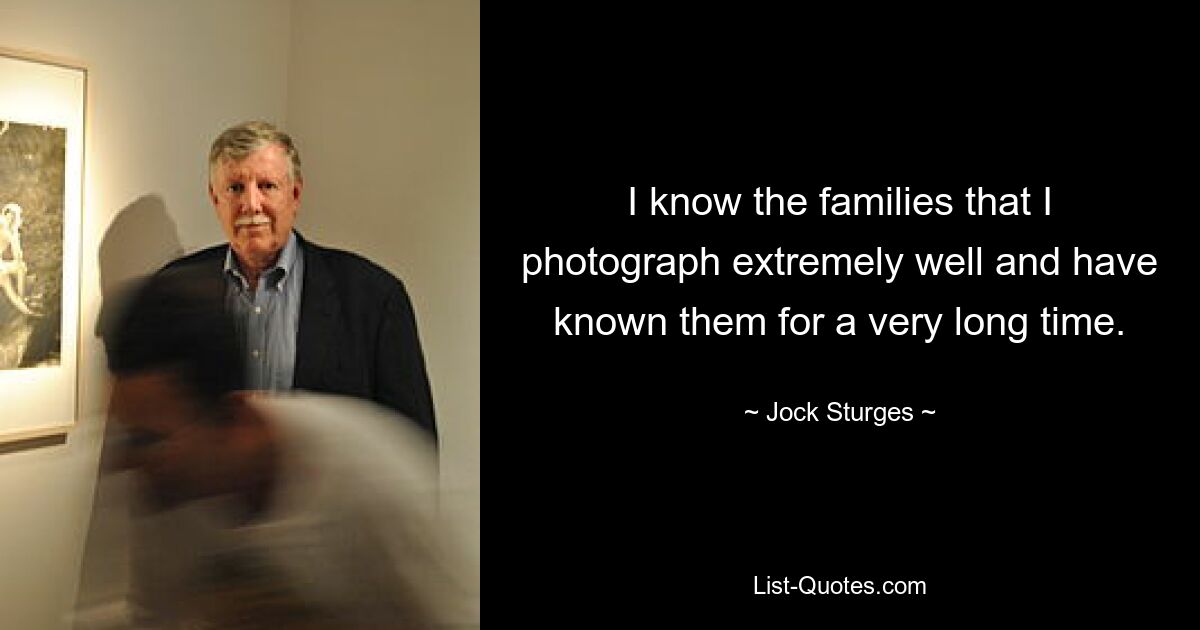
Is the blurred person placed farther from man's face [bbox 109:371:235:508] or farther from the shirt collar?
the shirt collar

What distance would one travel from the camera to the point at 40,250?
1.46 m

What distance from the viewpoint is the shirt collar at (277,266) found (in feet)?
5.13

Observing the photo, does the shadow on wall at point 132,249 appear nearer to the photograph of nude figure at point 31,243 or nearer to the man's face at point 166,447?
the photograph of nude figure at point 31,243

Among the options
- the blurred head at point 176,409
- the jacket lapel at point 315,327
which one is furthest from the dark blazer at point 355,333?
the blurred head at point 176,409

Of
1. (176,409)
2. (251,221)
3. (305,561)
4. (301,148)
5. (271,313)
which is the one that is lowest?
(305,561)

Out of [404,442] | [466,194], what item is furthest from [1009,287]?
[404,442]

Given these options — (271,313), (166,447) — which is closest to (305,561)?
(166,447)

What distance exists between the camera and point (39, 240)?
57.2 inches

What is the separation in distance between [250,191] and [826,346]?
786 millimetres

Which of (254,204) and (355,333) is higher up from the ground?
(254,204)

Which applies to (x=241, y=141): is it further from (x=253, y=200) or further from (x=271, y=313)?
(x=271, y=313)

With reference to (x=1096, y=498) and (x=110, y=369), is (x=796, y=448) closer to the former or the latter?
(x=1096, y=498)

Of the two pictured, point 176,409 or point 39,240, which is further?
point 39,240

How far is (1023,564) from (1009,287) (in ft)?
1.23
